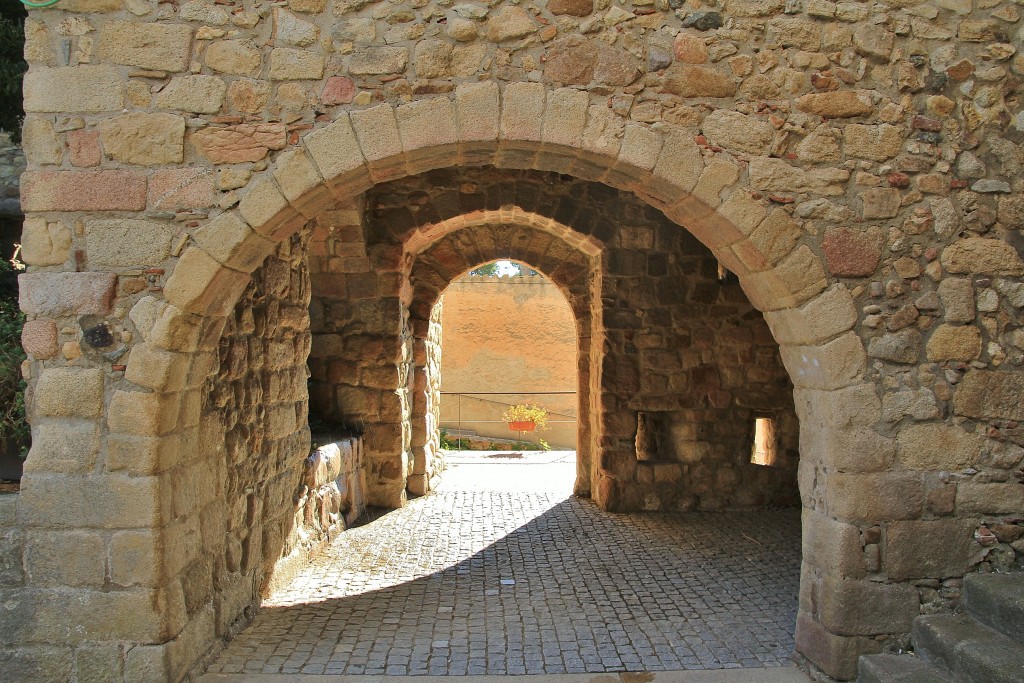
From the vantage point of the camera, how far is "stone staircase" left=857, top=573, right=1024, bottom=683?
2.77m

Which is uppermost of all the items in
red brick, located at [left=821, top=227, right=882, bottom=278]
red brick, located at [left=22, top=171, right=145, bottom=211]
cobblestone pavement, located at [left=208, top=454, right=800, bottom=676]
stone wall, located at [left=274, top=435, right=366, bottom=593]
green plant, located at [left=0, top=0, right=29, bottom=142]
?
green plant, located at [left=0, top=0, right=29, bottom=142]

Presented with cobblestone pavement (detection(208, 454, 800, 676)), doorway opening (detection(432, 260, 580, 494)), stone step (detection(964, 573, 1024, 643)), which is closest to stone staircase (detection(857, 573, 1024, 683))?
stone step (detection(964, 573, 1024, 643))

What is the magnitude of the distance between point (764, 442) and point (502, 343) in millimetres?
7813

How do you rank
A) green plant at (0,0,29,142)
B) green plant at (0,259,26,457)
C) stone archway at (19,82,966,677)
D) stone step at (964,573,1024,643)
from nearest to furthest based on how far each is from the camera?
1. stone step at (964,573,1024,643)
2. stone archway at (19,82,966,677)
3. green plant at (0,259,26,457)
4. green plant at (0,0,29,142)

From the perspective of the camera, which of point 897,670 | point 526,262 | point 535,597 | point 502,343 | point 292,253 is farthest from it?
point 502,343

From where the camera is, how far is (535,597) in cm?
443

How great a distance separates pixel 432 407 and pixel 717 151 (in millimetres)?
5710

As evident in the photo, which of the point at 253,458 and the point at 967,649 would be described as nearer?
the point at 967,649

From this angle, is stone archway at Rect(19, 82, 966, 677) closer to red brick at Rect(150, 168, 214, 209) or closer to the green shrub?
red brick at Rect(150, 168, 214, 209)

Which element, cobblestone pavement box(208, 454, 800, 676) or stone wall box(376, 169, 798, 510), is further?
stone wall box(376, 169, 798, 510)

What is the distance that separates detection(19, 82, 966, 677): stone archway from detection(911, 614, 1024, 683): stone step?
11 cm

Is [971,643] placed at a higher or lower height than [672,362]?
lower

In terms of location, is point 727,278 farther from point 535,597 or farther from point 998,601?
point 998,601

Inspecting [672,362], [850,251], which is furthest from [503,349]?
[850,251]
